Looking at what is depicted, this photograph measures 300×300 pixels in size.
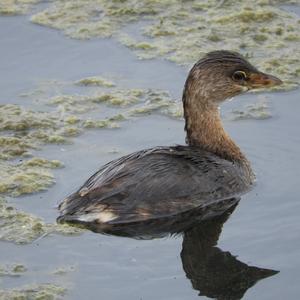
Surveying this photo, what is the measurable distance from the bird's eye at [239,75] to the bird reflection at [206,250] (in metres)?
1.10

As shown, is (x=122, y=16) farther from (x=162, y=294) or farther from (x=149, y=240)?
(x=162, y=294)

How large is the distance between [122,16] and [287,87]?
2511 mm

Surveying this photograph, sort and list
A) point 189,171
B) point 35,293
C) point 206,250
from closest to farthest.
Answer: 1. point 35,293
2. point 206,250
3. point 189,171

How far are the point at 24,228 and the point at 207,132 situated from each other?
1.80m

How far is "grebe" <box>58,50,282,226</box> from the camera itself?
24.2 feet

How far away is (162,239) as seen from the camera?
7.28m

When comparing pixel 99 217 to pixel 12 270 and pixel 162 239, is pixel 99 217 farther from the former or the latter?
pixel 12 270

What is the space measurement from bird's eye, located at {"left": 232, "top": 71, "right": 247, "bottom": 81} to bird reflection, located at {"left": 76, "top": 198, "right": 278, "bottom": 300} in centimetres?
110

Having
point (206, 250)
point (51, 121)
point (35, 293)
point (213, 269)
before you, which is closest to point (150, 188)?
point (206, 250)

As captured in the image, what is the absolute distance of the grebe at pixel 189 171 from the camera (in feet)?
24.2

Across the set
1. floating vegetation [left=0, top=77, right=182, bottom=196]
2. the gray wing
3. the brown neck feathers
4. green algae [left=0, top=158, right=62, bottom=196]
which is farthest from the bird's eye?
green algae [left=0, top=158, right=62, bottom=196]

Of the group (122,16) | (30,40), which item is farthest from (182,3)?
(30,40)

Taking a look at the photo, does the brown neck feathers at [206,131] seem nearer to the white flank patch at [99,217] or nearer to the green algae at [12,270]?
the white flank patch at [99,217]

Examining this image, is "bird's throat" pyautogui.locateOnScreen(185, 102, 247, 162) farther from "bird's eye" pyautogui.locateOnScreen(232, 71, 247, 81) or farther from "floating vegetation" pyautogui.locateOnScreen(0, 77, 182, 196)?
"floating vegetation" pyautogui.locateOnScreen(0, 77, 182, 196)
